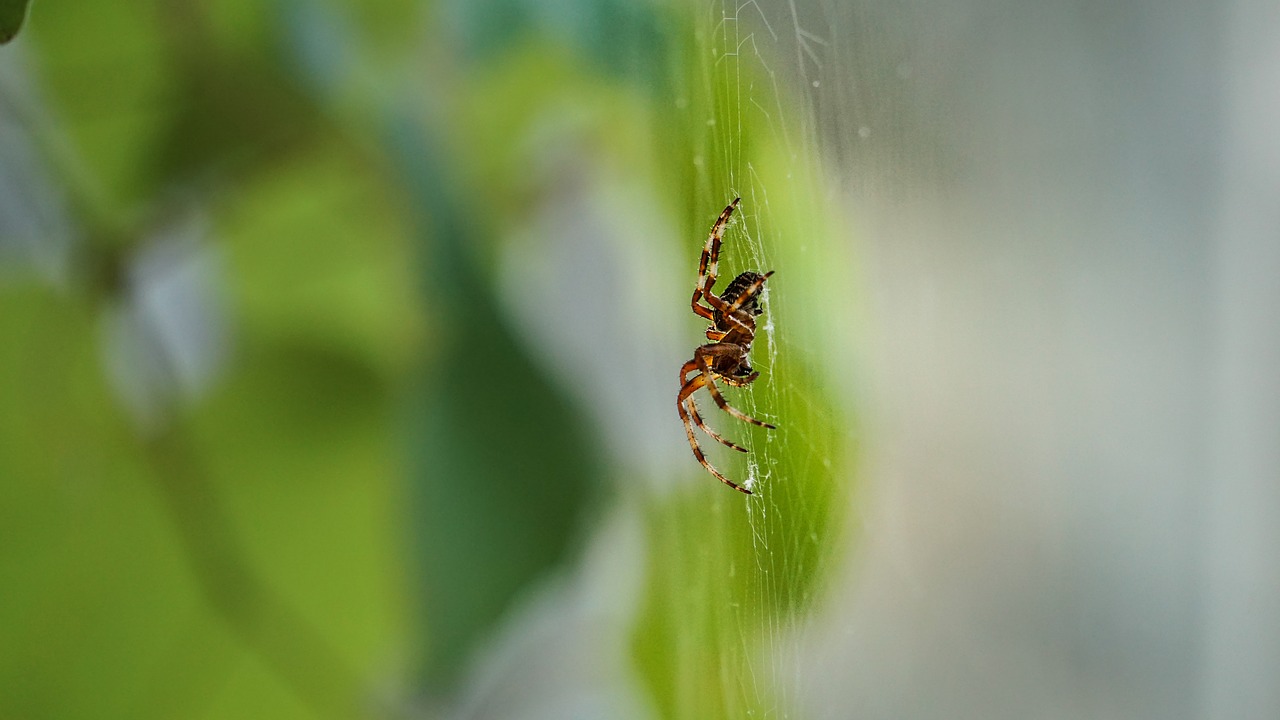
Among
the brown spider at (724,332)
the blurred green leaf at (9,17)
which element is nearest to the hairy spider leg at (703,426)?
the brown spider at (724,332)

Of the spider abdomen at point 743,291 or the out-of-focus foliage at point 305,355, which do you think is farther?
the out-of-focus foliage at point 305,355

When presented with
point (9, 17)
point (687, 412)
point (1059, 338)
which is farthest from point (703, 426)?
point (9, 17)

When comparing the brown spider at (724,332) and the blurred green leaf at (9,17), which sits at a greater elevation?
the blurred green leaf at (9,17)

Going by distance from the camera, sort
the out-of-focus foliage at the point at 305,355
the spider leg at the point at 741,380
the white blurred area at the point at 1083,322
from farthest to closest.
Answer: the out-of-focus foliage at the point at 305,355 → the spider leg at the point at 741,380 → the white blurred area at the point at 1083,322

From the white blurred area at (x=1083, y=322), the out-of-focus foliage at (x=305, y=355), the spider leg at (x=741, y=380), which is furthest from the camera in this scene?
the out-of-focus foliage at (x=305, y=355)

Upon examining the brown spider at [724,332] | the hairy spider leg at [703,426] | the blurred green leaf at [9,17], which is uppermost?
the blurred green leaf at [9,17]

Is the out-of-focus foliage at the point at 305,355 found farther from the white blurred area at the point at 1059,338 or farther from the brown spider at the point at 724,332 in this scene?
the white blurred area at the point at 1059,338

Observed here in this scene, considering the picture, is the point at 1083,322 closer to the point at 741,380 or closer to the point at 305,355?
the point at 741,380
